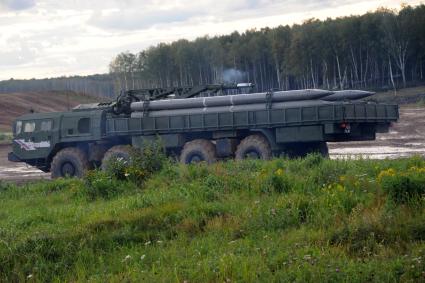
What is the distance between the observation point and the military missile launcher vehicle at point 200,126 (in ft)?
57.6

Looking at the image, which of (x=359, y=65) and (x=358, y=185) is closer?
(x=358, y=185)

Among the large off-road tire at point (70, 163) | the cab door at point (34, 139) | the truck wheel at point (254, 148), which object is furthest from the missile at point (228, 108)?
the cab door at point (34, 139)

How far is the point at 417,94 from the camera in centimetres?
5191

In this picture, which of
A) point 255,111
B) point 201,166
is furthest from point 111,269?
point 255,111

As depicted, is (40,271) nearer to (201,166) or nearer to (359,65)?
(201,166)

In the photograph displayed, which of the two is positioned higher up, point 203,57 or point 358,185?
point 203,57

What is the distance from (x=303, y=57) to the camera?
5934cm

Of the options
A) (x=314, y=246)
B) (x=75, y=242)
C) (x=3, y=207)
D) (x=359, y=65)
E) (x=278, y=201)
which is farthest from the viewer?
(x=359, y=65)

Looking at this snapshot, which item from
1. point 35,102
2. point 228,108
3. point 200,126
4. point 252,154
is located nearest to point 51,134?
Result: point 200,126

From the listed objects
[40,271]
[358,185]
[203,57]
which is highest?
[203,57]

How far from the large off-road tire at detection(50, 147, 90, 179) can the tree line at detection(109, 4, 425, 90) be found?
36.0 meters

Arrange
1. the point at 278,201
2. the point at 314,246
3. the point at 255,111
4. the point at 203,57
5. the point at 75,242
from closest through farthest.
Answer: the point at 314,246, the point at 75,242, the point at 278,201, the point at 255,111, the point at 203,57

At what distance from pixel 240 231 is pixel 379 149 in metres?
16.4

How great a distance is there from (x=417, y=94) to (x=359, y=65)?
15585 mm
